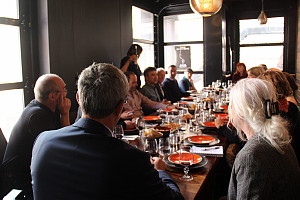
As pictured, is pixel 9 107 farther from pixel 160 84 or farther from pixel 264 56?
pixel 264 56

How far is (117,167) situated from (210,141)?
146 cm

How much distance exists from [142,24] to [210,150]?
6.01 m

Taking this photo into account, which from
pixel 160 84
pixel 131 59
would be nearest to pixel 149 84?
pixel 131 59

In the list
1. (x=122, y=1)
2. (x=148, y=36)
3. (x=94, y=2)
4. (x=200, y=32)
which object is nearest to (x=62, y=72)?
(x=94, y=2)

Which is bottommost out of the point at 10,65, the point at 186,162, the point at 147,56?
the point at 186,162

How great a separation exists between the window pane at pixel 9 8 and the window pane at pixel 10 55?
137 millimetres

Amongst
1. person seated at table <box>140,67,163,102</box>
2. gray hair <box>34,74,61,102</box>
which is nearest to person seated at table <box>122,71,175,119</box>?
person seated at table <box>140,67,163,102</box>

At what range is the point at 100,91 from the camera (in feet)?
4.14

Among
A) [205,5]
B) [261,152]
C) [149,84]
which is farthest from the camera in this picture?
[149,84]

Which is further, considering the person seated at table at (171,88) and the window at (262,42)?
the window at (262,42)

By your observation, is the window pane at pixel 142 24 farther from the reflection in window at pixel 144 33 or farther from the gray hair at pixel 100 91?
the gray hair at pixel 100 91

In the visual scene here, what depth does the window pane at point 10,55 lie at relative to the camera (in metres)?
3.51

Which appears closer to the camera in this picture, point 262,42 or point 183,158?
point 183,158

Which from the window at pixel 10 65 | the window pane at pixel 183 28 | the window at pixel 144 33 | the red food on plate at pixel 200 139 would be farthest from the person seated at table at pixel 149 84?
the window pane at pixel 183 28
